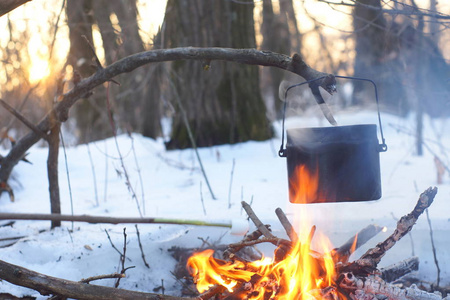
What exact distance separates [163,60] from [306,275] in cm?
139

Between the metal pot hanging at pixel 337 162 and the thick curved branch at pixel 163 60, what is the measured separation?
0.77 feet

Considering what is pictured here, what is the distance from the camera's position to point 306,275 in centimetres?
215

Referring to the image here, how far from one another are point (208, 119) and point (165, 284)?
3313 millimetres

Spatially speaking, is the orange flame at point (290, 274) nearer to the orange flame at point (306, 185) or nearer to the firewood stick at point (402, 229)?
the orange flame at point (306, 185)

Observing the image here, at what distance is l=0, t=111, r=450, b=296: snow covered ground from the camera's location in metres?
2.83

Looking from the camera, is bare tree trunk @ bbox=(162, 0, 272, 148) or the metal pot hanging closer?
the metal pot hanging

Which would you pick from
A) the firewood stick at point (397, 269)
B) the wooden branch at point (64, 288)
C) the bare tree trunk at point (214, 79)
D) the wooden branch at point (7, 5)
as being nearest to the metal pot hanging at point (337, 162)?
the firewood stick at point (397, 269)

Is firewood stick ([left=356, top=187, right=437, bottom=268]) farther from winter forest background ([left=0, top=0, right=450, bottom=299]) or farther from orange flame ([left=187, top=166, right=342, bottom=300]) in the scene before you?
winter forest background ([left=0, top=0, right=450, bottom=299])

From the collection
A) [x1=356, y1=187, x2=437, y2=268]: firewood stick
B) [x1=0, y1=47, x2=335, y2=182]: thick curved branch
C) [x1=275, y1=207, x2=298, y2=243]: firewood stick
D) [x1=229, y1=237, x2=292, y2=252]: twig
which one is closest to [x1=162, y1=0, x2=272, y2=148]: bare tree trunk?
[x1=0, y1=47, x2=335, y2=182]: thick curved branch

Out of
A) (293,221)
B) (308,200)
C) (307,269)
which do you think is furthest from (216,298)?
(293,221)

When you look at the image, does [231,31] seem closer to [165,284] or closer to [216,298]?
[165,284]

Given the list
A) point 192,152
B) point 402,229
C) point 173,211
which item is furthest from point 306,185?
point 192,152

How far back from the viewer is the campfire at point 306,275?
2.07 metres

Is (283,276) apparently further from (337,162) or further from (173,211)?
(173,211)
